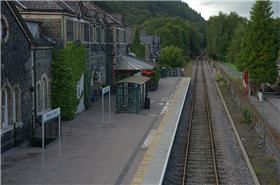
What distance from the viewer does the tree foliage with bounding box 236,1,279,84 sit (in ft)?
133

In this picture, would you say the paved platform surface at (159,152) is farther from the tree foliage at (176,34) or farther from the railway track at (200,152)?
the tree foliage at (176,34)

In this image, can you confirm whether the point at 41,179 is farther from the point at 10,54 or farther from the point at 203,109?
the point at 203,109

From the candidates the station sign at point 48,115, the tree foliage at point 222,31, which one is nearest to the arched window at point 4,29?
the station sign at point 48,115

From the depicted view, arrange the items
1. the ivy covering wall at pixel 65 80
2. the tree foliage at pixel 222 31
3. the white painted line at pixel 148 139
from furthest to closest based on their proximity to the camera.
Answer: the tree foliage at pixel 222 31 → the ivy covering wall at pixel 65 80 → the white painted line at pixel 148 139

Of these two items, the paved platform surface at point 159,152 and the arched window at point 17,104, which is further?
the arched window at point 17,104

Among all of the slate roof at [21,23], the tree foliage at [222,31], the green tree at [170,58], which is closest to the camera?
the slate roof at [21,23]

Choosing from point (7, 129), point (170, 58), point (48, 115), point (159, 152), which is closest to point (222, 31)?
point (170, 58)

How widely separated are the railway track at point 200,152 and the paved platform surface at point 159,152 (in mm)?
787

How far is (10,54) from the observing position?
58.3 ft

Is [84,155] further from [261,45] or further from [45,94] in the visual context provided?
[261,45]

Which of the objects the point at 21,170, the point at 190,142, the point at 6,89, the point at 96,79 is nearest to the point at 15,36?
the point at 6,89

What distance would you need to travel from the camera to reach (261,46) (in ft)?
134

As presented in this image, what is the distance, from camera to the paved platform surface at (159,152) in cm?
1449

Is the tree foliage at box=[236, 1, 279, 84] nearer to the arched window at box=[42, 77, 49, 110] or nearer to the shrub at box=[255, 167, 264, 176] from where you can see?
the arched window at box=[42, 77, 49, 110]
